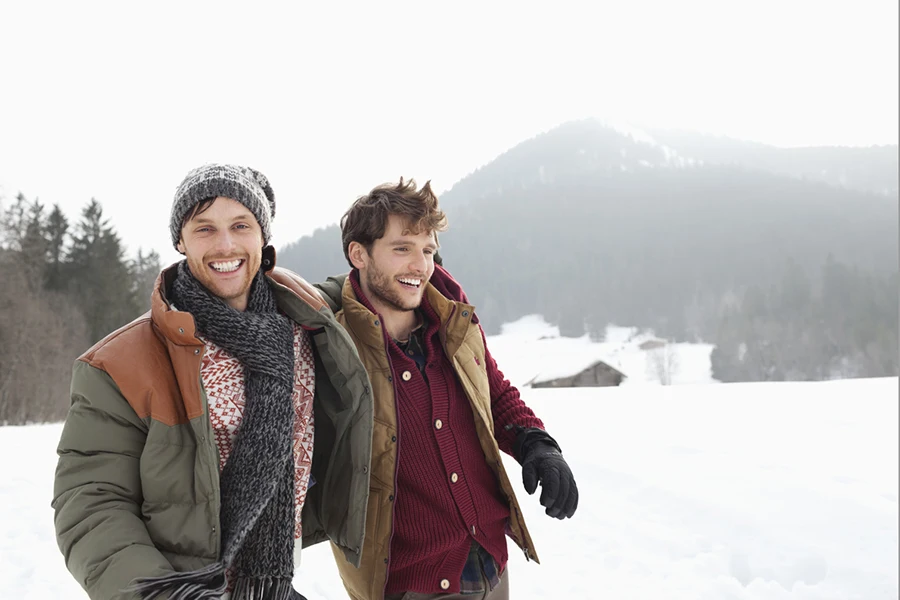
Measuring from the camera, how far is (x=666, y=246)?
108125 mm

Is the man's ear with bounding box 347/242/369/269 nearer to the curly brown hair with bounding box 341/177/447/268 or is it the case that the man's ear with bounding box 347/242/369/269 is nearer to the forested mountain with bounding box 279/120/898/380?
the curly brown hair with bounding box 341/177/447/268

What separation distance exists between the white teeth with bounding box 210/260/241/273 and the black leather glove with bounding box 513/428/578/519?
1.33 metres

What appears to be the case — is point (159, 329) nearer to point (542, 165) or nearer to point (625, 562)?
point (625, 562)

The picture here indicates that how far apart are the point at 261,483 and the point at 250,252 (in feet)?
2.32

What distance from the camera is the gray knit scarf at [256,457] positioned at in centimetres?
171

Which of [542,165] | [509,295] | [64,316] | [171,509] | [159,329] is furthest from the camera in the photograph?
[542,165]

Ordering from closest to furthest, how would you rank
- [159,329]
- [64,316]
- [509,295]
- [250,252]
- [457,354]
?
[159,329]
[250,252]
[457,354]
[64,316]
[509,295]

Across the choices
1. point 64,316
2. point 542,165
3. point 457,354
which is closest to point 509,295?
point 542,165

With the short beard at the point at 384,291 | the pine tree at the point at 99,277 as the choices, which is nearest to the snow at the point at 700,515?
the short beard at the point at 384,291

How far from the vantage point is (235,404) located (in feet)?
5.95

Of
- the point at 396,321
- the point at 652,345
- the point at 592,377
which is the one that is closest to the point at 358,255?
the point at 396,321

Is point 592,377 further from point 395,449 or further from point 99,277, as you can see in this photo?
point 395,449

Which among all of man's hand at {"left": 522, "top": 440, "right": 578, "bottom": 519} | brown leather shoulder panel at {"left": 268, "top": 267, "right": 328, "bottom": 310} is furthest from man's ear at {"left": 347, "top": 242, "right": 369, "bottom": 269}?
man's hand at {"left": 522, "top": 440, "right": 578, "bottom": 519}

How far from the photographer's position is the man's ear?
2420 mm
